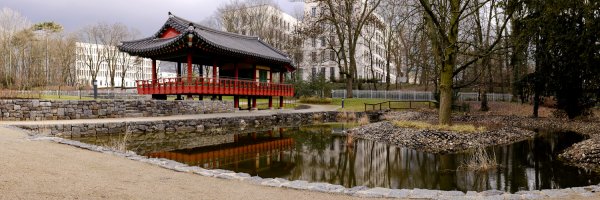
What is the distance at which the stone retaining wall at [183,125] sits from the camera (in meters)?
15.1

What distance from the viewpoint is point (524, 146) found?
1421 centimetres

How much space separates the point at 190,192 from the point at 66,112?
1572 centimetres

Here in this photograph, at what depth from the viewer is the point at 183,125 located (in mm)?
18781

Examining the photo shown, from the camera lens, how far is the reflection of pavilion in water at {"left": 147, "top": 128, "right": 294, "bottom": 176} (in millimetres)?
10477

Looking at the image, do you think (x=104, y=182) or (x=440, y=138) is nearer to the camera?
(x=104, y=182)

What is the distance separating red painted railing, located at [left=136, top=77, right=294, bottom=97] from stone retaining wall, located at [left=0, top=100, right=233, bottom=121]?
3.84 ft

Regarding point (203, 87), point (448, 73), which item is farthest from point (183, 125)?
point (448, 73)

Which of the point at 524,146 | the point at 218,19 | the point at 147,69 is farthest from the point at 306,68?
the point at 147,69

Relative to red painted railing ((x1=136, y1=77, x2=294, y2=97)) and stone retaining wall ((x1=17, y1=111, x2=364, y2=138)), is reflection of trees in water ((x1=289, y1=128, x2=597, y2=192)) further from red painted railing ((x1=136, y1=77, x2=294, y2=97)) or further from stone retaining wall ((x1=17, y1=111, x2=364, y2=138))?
red painted railing ((x1=136, y1=77, x2=294, y2=97))

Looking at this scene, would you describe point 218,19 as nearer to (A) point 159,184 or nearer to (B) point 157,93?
(B) point 157,93

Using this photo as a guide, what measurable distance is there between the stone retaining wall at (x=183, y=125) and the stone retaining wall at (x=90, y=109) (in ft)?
10.8

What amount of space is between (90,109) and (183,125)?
476 centimetres

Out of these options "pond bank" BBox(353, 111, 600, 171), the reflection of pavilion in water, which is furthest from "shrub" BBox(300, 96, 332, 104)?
the reflection of pavilion in water

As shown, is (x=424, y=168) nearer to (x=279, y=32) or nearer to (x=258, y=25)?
(x=258, y=25)
